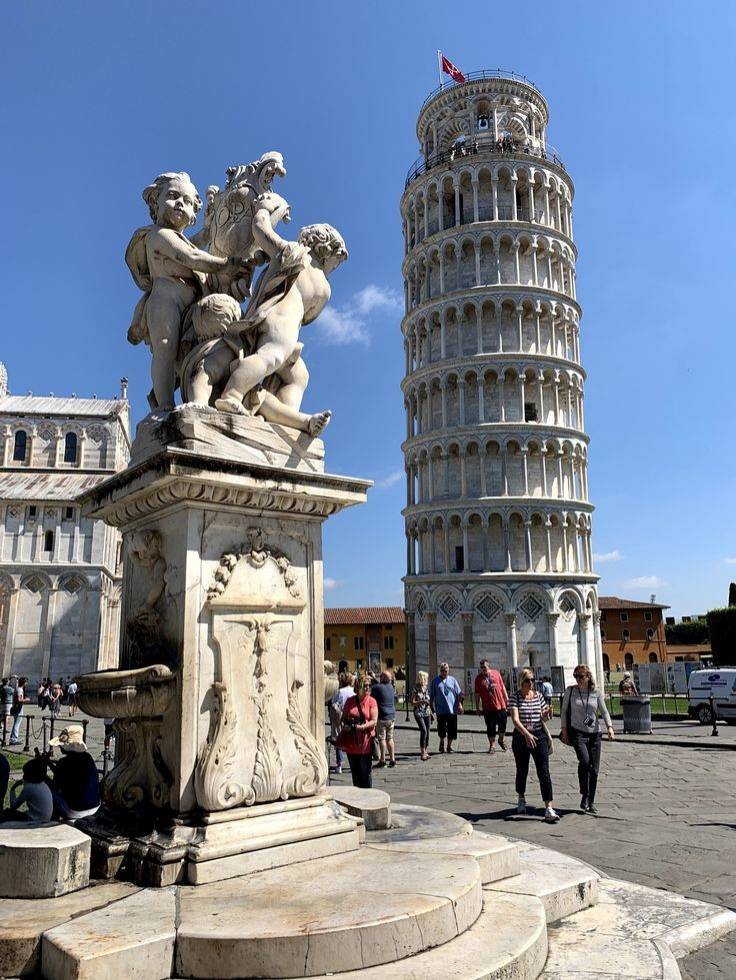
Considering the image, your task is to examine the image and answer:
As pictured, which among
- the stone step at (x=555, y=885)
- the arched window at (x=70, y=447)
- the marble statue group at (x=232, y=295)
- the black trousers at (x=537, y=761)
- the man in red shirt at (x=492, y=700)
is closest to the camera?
the stone step at (x=555, y=885)

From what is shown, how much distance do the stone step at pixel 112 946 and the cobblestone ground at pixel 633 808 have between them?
101 inches

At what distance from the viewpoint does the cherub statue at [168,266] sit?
4.78 metres

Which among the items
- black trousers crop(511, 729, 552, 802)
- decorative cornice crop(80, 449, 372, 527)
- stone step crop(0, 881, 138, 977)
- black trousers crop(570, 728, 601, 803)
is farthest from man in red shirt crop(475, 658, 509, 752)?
stone step crop(0, 881, 138, 977)

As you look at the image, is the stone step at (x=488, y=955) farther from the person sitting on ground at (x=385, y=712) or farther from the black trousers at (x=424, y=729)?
the black trousers at (x=424, y=729)

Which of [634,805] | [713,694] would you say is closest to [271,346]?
[634,805]

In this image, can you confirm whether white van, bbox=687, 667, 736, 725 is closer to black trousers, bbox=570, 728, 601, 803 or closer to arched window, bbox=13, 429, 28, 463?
black trousers, bbox=570, 728, 601, 803

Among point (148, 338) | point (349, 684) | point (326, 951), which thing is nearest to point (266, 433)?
point (148, 338)

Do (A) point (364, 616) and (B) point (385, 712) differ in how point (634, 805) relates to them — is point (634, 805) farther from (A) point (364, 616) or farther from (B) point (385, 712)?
(A) point (364, 616)

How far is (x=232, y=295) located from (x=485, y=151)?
45.5 meters

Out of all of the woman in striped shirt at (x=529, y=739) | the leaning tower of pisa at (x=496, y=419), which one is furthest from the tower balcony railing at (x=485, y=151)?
the woman in striped shirt at (x=529, y=739)

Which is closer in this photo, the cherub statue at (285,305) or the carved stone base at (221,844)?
the carved stone base at (221,844)

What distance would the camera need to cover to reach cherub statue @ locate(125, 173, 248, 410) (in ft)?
15.7

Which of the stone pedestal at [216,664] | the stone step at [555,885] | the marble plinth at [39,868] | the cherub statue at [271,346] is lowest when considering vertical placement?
the stone step at [555,885]

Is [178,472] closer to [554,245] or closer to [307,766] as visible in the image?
[307,766]
